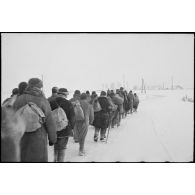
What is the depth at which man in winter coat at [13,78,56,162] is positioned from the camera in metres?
3.87

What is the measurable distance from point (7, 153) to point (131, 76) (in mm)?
3934

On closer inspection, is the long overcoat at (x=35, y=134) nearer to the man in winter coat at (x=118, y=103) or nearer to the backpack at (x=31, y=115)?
the backpack at (x=31, y=115)

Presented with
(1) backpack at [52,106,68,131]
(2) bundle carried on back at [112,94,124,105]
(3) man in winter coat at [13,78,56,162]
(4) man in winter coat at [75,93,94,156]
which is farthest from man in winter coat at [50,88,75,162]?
(2) bundle carried on back at [112,94,124,105]

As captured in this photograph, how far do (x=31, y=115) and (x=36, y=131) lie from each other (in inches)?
12.3

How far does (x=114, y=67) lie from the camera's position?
6375mm

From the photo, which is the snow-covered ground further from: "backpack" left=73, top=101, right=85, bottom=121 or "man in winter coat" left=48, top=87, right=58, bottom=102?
"man in winter coat" left=48, top=87, right=58, bottom=102

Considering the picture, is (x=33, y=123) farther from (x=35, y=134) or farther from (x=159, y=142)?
(x=159, y=142)

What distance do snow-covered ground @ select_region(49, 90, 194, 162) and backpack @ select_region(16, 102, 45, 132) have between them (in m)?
1.95

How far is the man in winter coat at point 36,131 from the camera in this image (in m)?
3.87

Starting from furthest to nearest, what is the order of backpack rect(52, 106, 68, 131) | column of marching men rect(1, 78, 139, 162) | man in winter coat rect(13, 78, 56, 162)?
backpack rect(52, 106, 68, 131), man in winter coat rect(13, 78, 56, 162), column of marching men rect(1, 78, 139, 162)

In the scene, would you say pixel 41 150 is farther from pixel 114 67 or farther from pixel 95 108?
pixel 95 108

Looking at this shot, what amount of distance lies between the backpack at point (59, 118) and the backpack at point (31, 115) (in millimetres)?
741

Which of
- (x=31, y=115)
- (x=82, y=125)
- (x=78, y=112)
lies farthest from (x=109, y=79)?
(x=31, y=115)

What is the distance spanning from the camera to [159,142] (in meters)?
5.84
